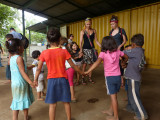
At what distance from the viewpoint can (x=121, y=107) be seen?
225 cm

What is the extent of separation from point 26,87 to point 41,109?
0.73 metres

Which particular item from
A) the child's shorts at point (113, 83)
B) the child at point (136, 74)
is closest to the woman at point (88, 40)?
the child at point (136, 74)

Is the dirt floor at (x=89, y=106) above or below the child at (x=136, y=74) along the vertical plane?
below

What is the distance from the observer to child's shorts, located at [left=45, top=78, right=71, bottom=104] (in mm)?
1499

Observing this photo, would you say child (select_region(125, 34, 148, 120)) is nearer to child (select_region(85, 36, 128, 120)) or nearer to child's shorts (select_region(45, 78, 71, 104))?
child (select_region(85, 36, 128, 120))

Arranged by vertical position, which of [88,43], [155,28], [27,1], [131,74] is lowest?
[131,74]

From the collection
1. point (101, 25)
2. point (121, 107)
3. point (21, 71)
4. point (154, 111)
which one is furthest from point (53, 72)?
point (101, 25)

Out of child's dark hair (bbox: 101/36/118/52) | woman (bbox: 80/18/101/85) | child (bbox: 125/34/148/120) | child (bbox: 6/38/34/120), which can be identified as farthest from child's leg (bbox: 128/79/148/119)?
woman (bbox: 80/18/101/85)

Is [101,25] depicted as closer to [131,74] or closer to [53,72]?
[131,74]

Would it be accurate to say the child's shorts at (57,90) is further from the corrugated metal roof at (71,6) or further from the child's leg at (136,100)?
the corrugated metal roof at (71,6)

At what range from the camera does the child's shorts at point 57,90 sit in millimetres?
1499

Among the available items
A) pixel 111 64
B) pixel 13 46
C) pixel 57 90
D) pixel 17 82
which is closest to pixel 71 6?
pixel 13 46

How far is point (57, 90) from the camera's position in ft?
4.98

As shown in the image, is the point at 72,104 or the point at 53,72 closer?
the point at 53,72
